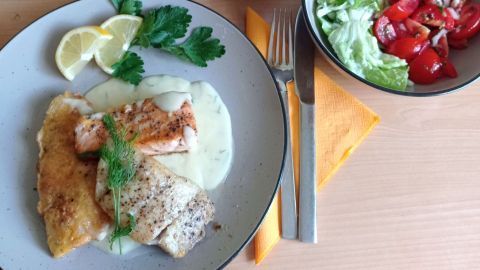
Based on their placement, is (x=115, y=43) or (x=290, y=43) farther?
(x=290, y=43)

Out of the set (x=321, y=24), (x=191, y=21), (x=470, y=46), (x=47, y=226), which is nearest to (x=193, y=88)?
(x=191, y=21)

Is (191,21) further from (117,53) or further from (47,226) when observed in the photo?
(47,226)

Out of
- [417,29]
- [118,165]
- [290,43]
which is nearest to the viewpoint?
[118,165]

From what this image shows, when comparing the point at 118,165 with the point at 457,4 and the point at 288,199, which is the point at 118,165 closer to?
the point at 288,199

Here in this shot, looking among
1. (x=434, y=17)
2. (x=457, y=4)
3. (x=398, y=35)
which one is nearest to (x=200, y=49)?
(x=398, y=35)

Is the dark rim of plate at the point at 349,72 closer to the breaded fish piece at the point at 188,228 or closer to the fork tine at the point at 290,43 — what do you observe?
the fork tine at the point at 290,43

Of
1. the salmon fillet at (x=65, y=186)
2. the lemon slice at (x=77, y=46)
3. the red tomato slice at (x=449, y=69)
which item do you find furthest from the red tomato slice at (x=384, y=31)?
the salmon fillet at (x=65, y=186)

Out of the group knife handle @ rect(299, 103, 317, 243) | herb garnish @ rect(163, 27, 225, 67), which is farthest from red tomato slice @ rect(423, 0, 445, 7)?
herb garnish @ rect(163, 27, 225, 67)
